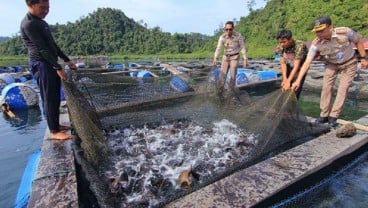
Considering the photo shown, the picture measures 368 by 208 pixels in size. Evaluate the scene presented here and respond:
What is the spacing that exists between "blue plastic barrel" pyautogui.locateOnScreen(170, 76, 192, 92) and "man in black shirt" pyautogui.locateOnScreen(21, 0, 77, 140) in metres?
2.80

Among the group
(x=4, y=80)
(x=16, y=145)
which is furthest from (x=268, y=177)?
(x=4, y=80)

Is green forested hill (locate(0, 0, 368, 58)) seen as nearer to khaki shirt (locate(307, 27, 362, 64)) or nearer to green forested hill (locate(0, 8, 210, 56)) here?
green forested hill (locate(0, 8, 210, 56))

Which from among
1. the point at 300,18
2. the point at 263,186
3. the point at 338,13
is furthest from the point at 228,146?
the point at 300,18

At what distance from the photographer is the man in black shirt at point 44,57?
358 centimetres

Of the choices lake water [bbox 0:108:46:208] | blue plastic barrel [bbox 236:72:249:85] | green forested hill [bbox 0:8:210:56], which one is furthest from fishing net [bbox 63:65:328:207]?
green forested hill [bbox 0:8:210:56]

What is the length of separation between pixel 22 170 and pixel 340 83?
6.05 m

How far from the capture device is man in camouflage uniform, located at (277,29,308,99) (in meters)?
5.05

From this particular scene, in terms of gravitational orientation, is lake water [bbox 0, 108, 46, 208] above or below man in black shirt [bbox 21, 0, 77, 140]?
below

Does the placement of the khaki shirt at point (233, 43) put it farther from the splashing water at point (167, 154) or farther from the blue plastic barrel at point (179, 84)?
the splashing water at point (167, 154)

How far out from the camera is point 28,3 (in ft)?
11.6

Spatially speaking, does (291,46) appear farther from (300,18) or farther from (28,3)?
(300,18)

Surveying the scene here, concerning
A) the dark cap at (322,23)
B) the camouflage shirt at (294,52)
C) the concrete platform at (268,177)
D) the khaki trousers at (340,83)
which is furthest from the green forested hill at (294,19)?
the concrete platform at (268,177)

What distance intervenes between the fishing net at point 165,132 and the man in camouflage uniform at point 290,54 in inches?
25.3

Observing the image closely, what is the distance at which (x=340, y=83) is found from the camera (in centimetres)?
496
